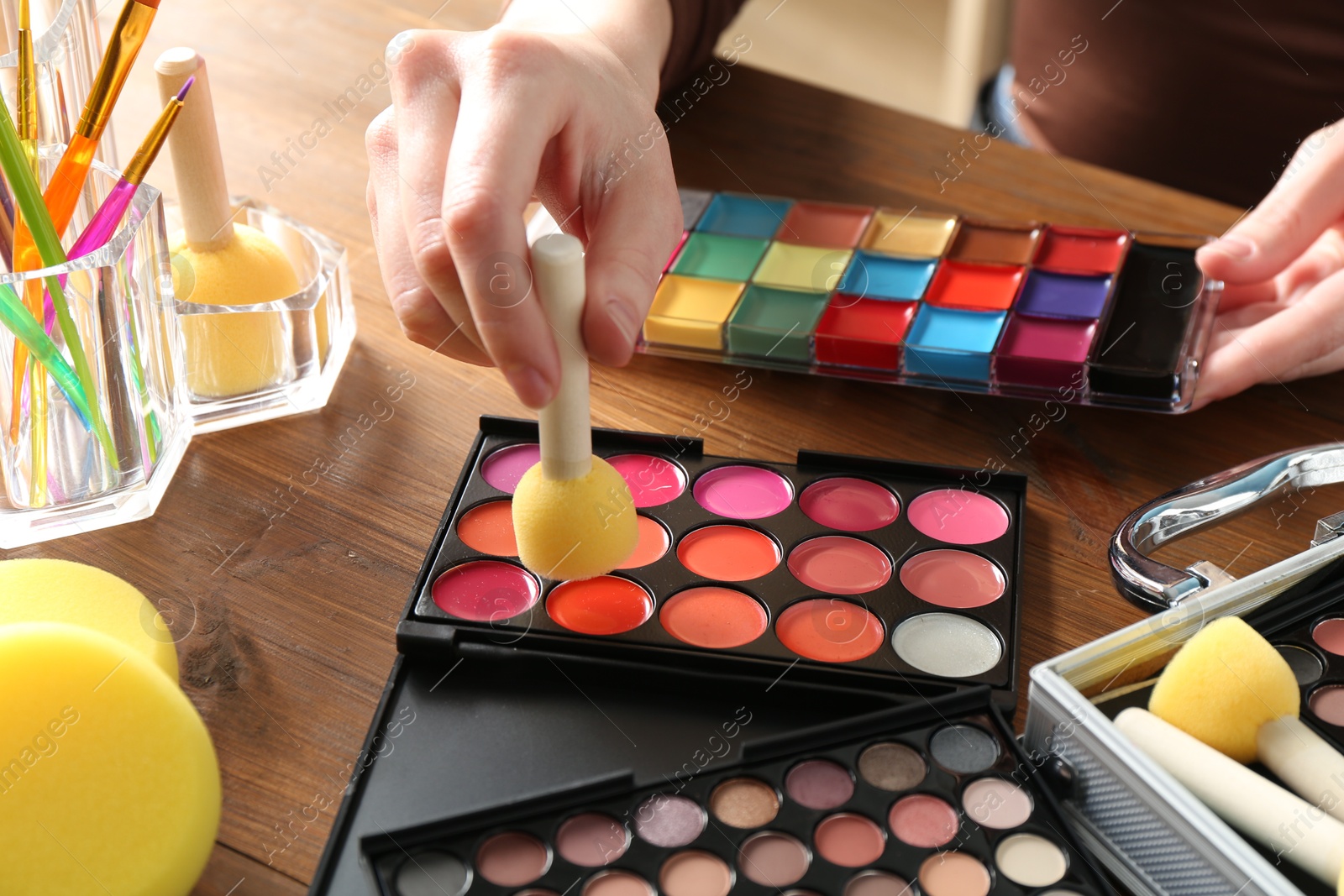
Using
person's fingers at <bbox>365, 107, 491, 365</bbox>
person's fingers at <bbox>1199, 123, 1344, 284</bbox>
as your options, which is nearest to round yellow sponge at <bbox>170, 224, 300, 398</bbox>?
person's fingers at <bbox>365, 107, 491, 365</bbox>

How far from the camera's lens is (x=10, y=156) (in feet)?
1.95

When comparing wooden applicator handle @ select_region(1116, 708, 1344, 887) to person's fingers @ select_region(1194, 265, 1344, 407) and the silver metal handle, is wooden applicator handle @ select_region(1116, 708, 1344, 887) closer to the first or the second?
the silver metal handle

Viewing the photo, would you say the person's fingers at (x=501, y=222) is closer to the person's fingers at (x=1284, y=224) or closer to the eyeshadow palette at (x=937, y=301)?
the eyeshadow palette at (x=937, y=301)

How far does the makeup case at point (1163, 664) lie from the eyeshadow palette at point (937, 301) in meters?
0.15

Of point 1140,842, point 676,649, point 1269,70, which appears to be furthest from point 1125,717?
point 1269,70

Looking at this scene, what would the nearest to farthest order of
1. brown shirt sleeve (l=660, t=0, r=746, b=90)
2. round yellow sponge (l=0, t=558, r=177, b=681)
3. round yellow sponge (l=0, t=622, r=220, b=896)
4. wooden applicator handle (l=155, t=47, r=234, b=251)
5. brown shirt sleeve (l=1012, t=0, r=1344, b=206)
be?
round yellow sponge (l=0, t=622, r=220, b=896) < round yellow sponge (l=0, t=558, r=177, b=681) < wooden applicator handle (l=155, t=47, r=234, b=251) < brown shirt sleeve (l=660, t=0, r=746, b=90) < brown shirt sleeve (l=1012, t=0, r=1344, b=206)

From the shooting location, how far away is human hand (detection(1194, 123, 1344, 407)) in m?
0.81

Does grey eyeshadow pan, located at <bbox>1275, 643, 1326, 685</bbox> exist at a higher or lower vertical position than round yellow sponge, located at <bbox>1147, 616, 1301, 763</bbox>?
lower

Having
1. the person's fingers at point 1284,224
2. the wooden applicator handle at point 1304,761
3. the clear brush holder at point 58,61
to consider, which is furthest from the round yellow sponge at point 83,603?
the person's fingers at point 1284,224

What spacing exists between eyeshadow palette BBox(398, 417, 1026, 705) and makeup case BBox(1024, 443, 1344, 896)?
67mm

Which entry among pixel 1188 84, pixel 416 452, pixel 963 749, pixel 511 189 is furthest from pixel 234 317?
pixel 1188 84

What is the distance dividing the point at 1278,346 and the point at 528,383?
539mm

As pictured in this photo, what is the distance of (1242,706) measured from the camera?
0.52m

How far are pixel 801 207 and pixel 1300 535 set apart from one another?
17.8 inches
